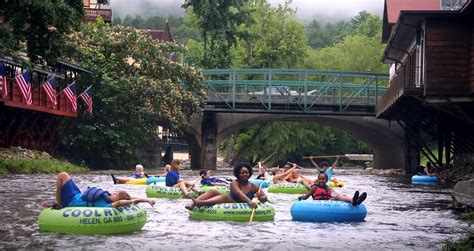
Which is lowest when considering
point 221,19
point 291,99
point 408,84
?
point 408,84

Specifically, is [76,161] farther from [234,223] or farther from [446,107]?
[234,223]

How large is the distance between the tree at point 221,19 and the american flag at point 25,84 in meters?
31.7

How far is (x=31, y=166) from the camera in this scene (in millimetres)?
34906

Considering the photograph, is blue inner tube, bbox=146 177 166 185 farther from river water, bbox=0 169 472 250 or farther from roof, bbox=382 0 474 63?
roof, bbox=382 0 474 63

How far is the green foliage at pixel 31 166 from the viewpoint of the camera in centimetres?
3288

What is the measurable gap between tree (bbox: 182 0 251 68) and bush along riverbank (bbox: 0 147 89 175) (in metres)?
27.8

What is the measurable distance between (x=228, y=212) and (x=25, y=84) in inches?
788

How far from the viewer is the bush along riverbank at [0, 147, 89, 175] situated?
109ft

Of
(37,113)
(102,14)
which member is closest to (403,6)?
(37,113)

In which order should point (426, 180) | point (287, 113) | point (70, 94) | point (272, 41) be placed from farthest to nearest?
point (272, 41) → point (287, 113) → point (70, 94) → point (426, 180)

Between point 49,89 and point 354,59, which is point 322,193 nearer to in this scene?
point 49,89

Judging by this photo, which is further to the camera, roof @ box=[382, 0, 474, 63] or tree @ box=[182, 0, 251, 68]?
tree @ box=[182, 0, 251, 68]

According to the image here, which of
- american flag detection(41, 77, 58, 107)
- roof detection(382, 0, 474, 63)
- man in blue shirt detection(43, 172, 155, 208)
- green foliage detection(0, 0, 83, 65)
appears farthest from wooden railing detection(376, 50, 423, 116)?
man in blue shirt detection(43, 172, 155, 208)

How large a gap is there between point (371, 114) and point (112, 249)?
1701 inches
